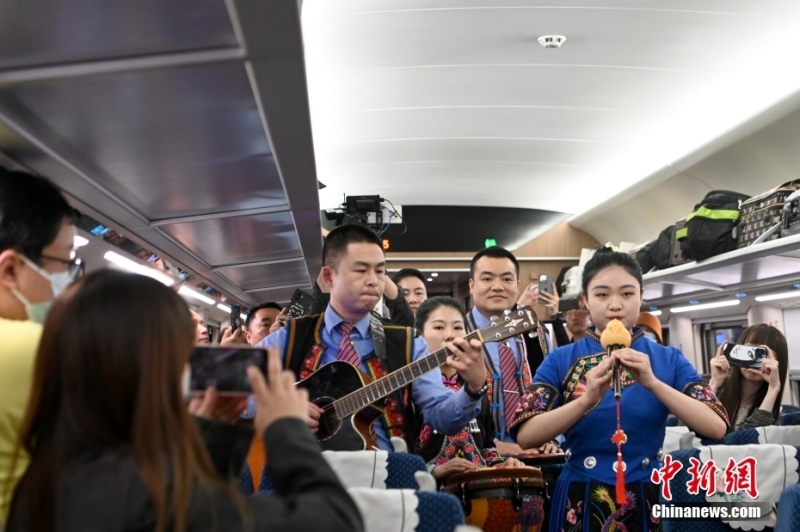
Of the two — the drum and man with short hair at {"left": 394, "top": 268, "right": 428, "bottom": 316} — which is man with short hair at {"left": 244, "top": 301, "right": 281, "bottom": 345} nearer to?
man with short hair at {"left": 394, "top": 268, "right": 428, "bottom": 316}

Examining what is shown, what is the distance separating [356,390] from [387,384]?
15 cm

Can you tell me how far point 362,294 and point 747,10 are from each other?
14.8ft

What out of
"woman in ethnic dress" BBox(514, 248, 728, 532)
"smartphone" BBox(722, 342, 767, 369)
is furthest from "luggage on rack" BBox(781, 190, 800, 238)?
"woman in ethnic dress" BBox(514, 248, 728, 532)

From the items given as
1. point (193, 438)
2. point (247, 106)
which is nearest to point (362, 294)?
point (247, 106)

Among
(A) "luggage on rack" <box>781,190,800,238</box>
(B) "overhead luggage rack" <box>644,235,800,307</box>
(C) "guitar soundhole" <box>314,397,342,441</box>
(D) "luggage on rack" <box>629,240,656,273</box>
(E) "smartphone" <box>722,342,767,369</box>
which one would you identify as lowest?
(C) "guitar soundhole" <box>314,397,342,441</box>

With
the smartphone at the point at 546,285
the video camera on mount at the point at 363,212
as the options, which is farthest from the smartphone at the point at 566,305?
A: the video camera on mount at the point at 363,212

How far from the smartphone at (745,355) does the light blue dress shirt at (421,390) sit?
3.26 metres

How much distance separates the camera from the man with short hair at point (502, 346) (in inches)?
203

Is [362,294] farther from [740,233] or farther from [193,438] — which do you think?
[740,233]

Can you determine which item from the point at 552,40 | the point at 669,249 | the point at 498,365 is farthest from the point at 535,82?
the point at 498,365

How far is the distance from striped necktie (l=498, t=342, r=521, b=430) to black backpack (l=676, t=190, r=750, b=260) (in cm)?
401

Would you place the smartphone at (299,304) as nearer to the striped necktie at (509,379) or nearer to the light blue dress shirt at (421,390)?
the striped necktie at (509,379)

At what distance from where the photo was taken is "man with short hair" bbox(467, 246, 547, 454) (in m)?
5.15

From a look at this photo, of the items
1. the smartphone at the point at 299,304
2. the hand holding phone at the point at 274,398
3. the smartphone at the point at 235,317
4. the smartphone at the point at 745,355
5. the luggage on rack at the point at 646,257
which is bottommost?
the hand holding phone at the point at 274,398
